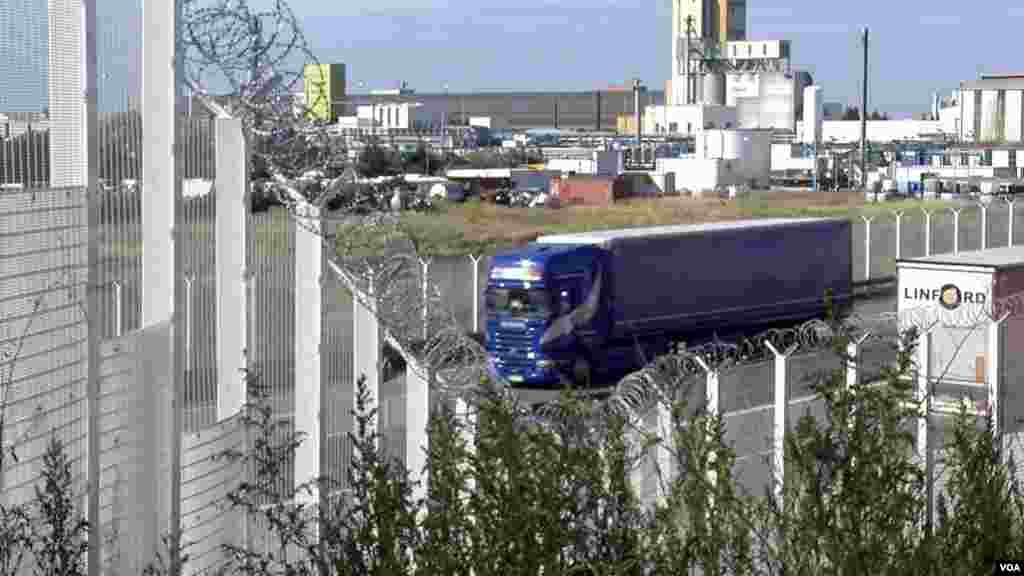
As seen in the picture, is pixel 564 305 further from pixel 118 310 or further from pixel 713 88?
pixel 713 88

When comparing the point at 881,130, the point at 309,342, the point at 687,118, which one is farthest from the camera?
the point at 881,130

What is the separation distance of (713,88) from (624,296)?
7137 cm

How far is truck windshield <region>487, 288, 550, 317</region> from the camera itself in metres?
23.9

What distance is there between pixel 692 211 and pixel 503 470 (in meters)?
39.3

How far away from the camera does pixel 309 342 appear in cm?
743

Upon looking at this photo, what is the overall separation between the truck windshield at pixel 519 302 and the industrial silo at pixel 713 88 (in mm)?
70706

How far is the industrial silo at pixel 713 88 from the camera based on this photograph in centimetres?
9394

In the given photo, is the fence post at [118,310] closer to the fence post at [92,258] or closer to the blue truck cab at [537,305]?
the fence post at [92,258]

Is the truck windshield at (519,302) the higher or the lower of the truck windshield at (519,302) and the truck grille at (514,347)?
the higher

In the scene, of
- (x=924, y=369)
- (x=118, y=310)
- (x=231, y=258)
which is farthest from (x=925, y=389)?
(x=118, y=310)

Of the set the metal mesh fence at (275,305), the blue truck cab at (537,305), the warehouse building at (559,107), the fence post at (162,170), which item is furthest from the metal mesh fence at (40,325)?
the warehouse building at (559,107)

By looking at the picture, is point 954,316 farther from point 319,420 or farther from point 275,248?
point 319,420

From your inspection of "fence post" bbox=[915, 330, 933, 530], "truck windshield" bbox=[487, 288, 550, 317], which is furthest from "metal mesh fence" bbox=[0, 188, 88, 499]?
"truck windshield" bbox=[487, 288, 550, 317]

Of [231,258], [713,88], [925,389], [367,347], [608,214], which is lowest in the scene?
[608,214]
